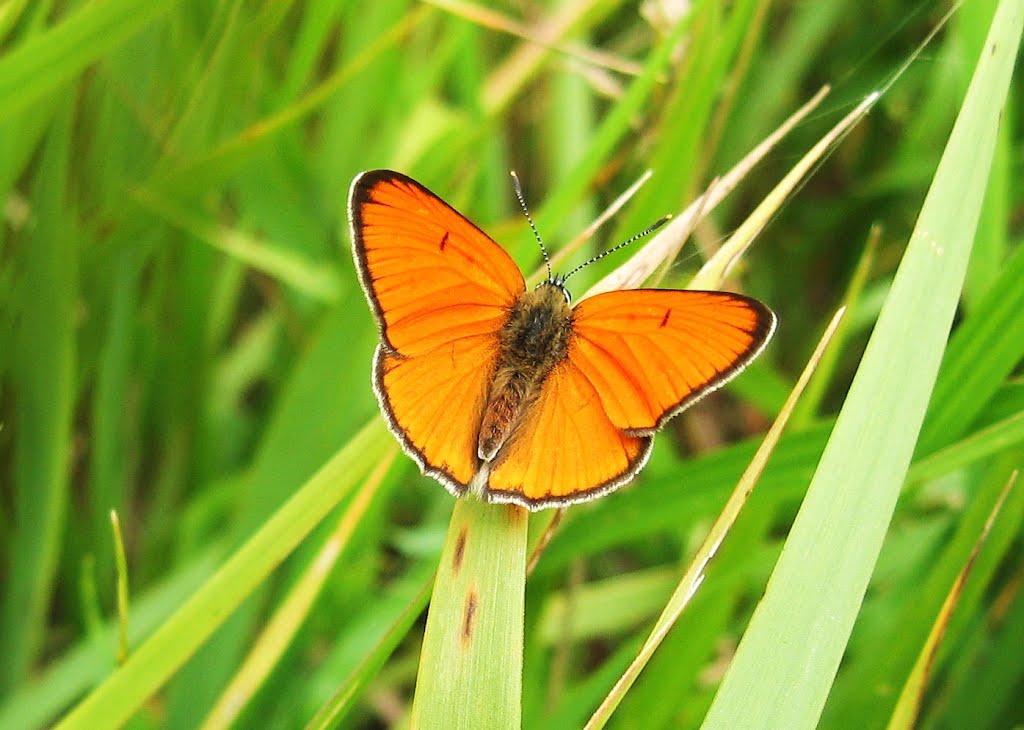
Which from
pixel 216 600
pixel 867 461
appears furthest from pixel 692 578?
pixel 216 600

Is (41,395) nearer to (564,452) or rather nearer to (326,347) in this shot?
(326,347)

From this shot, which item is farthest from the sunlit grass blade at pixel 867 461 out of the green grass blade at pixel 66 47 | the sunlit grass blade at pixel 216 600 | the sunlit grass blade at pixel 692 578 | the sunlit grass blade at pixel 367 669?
the green grass blade at pixel 66 47

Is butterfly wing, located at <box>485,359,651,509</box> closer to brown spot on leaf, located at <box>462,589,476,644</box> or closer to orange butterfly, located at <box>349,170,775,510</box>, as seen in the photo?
orange butterfly, located at <box>349,170,775,510</box>

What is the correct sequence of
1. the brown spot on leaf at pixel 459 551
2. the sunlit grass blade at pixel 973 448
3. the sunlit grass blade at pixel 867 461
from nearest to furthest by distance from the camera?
the sunlit grass blade at pixel 867 461 < the brown spot on leaf at pixel 459 551 < the sunlit grass blade at pixel 973 448

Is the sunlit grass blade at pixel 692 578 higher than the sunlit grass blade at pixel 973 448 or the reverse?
higher

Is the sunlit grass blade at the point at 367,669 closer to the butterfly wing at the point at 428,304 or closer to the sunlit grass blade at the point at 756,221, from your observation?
the butterfly wing at the point at 428,304

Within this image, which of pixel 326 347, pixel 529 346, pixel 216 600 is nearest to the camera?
pixel 216 600

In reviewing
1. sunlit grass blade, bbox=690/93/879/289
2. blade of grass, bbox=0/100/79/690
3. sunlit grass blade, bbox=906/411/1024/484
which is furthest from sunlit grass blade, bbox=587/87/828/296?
blade of grass, bbox=0/100/79/690
